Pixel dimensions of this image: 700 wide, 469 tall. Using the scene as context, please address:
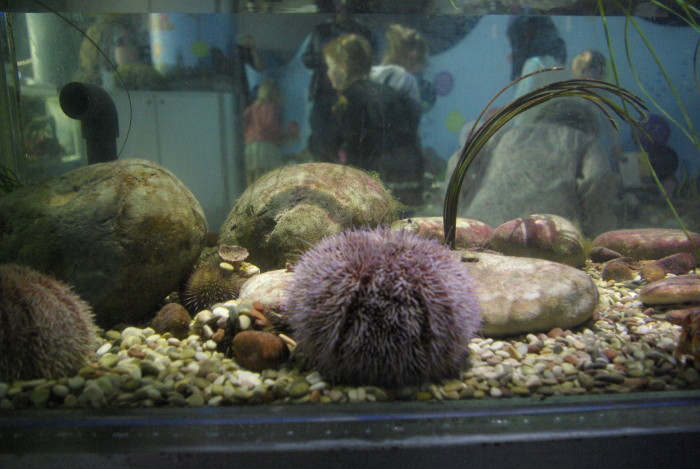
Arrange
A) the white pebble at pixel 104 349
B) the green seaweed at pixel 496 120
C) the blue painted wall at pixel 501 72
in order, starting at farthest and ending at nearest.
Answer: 1. the blue painted wall at pixel 501 72
2. the green seaweed at pixel 496 120
3. the white pebble at pixel 104 349

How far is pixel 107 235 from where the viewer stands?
2.59 meters

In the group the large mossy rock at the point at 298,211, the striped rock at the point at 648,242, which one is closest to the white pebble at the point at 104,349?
the large mossy rock at the point at 298,211

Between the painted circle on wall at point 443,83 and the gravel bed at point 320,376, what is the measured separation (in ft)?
11.0

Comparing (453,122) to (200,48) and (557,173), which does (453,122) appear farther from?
(200,48)

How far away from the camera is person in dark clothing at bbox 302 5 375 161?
4.64 m

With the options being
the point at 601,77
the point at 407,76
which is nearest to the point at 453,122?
the point at 407,76

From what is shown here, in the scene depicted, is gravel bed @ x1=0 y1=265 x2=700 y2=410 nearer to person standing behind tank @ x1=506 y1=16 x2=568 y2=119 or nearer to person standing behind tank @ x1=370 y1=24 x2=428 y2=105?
person standing behind tank @ x1=370 y1=24 x2=428 y2=105

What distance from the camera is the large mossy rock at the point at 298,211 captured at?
3404mm

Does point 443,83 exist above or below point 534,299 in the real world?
above

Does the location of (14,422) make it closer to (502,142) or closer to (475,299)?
(475,299)

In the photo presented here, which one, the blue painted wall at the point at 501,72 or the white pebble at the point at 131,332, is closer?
the white pebble at the point at 131,332

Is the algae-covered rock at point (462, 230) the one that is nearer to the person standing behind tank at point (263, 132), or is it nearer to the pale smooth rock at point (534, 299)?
the pale smooth rock at point (534, 299)

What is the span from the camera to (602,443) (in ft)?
5.29

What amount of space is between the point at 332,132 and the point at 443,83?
4.87ft
